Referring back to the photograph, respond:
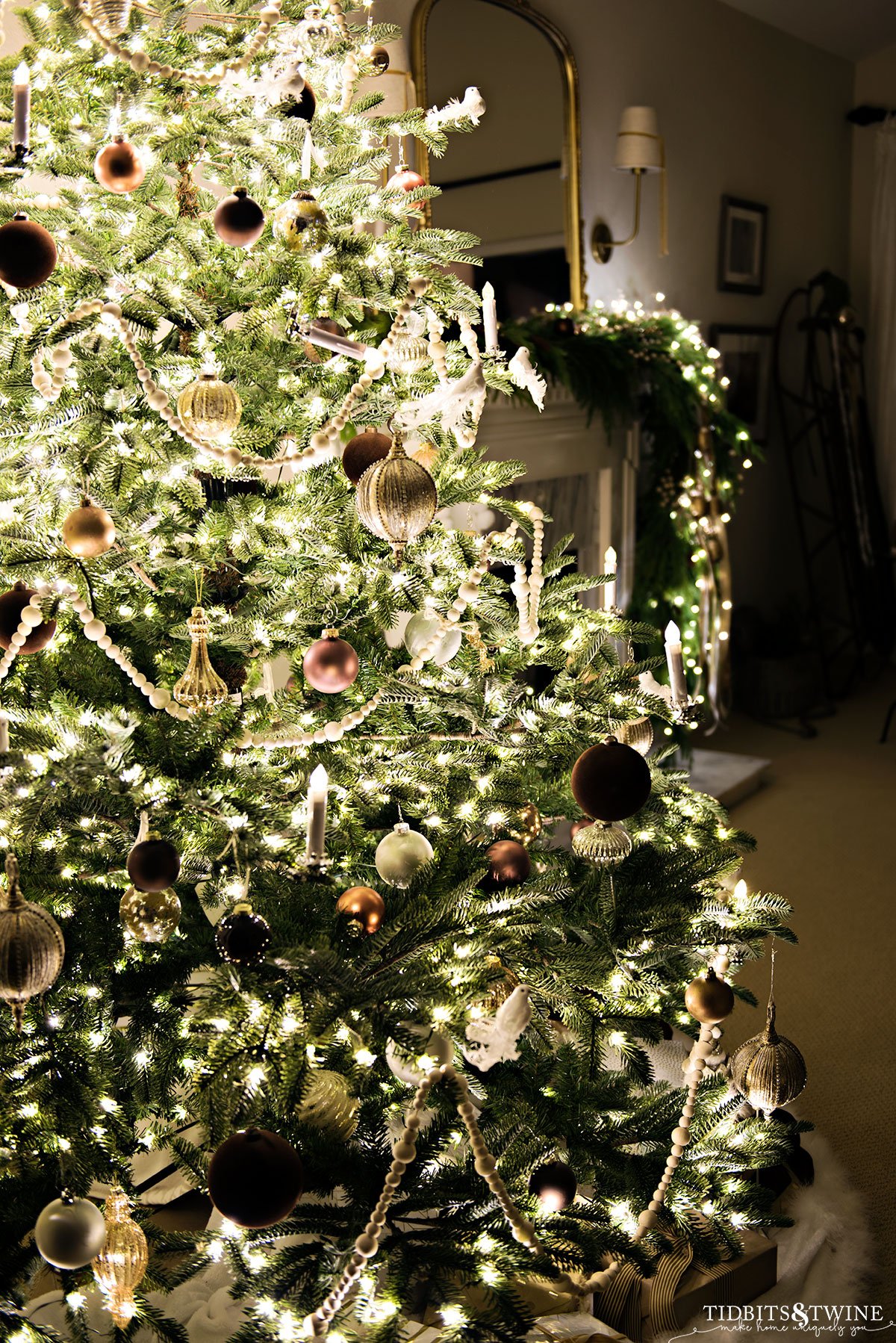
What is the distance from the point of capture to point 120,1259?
1225mm

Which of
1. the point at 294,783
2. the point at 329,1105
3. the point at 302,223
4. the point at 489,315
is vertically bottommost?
the point at 329,1105

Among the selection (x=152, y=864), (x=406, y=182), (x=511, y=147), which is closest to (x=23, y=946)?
(x=152, y=864)

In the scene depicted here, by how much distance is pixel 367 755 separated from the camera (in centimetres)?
157

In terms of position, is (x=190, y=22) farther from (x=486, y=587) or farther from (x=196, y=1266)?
(x=196, y=1266)

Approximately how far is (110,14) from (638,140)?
8.67 feet

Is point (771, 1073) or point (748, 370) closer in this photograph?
point (771, 1073)

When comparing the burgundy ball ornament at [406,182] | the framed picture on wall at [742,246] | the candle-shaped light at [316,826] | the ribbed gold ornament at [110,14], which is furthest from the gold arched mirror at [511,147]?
the candle-shaped light at [316,826]

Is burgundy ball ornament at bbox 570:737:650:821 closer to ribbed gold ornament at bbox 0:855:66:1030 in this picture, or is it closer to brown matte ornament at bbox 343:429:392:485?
brown matte ornament at bbox 343:429:392:485

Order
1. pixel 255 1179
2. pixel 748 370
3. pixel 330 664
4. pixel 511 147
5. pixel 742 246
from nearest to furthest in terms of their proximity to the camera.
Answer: pixel 255 1179 → pixel 330 664 → pixel 511 147 → pixel 742 246 → pixel 748 370

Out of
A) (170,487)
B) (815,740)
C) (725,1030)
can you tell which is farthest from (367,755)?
(815,740)

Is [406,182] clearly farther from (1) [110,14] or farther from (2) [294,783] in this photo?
(2) [294,783]

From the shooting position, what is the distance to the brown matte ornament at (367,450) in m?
1.46

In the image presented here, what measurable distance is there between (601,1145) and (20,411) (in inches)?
45.2

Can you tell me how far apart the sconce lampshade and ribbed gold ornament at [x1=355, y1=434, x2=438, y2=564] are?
261 cm
